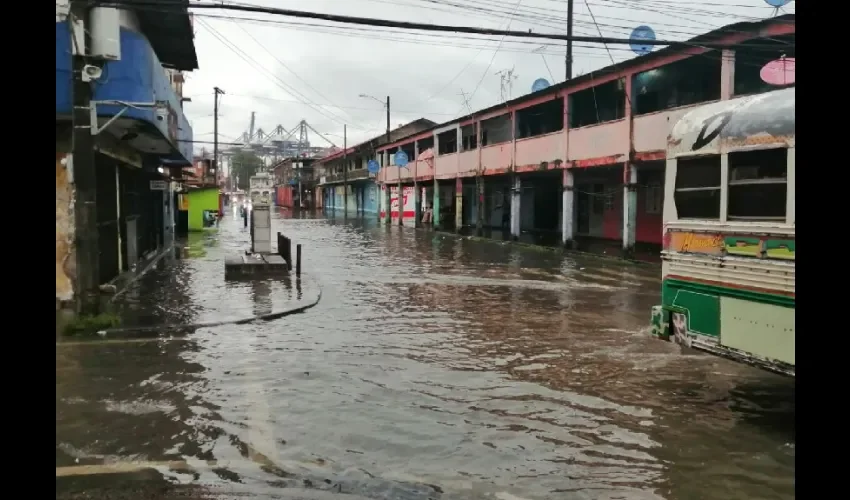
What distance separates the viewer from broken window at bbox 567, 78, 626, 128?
27344 millimetres

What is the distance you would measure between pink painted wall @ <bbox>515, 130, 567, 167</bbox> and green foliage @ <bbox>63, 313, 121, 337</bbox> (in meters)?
19.5

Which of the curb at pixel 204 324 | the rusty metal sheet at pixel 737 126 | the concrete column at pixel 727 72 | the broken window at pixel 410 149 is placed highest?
the broken window at pixel 410 149

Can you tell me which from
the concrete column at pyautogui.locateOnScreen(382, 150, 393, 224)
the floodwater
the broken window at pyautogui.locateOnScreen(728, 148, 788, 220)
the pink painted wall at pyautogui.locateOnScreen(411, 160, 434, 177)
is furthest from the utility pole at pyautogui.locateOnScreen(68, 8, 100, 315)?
the concrete column at pyautogui.locateOnScreen(382, 150, 393, 224)

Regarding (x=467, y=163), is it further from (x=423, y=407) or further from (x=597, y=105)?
(x=423, y=407)

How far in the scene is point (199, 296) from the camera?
1444 centimetres

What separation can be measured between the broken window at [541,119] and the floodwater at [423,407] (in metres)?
19.6

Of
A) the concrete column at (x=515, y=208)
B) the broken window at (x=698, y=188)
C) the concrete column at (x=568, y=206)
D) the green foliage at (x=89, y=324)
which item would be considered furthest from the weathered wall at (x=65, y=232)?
the concrete column at (x=515, y=208)

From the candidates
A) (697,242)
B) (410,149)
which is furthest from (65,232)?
(410,149)

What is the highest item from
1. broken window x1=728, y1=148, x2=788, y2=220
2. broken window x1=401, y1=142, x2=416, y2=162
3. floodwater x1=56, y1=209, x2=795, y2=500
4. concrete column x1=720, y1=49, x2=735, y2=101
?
broken window x1=401, y1=142, x2=416, y2=162

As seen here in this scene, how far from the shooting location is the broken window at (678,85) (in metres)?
22.5

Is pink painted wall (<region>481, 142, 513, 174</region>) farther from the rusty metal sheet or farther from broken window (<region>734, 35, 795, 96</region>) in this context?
the rusty metal sheet

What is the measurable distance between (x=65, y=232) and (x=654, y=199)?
875 inches

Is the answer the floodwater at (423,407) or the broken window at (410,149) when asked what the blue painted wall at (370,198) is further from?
the floodwater at (423,407)
